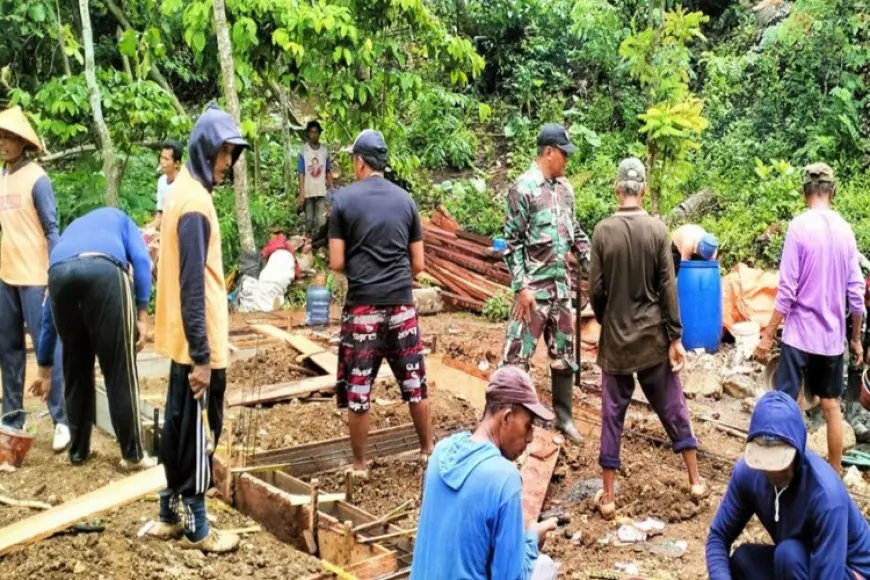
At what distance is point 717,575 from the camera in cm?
356

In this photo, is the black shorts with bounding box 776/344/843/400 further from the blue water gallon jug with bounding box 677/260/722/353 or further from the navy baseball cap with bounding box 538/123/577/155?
the blue water gallon jug with bounding box 677/260/722/353

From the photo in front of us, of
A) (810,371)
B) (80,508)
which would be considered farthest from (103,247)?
(810,371)

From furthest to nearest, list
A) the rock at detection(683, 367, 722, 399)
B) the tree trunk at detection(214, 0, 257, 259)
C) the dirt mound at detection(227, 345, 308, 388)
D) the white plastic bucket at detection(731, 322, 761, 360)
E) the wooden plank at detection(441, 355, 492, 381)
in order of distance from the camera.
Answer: the tree trunk at detection(214, 0, 257, 259)
the white plastic bucket at detection(731, 322, 761, 360)
the rock at detection(683, 367, 722, 399)
the dirt mound at detection(227, 345, 308, 388)
the wooden plank at detection(441, 355, 492, 381)

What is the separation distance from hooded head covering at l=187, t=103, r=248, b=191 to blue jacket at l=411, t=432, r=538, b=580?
214cm

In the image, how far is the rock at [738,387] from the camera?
7.81 meters

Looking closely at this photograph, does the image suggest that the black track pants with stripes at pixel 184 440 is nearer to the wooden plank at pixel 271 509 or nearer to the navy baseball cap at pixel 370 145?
the wooden plank at pixel 271 509

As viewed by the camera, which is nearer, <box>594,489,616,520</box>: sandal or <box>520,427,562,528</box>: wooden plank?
<box>594,489,616,520</box>: sandal

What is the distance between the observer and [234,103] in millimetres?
10742

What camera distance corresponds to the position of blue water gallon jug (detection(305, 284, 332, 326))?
1027 centimetres

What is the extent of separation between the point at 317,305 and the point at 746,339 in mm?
4614

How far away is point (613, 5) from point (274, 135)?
7072mm

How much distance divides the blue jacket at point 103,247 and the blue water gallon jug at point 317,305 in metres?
4.68

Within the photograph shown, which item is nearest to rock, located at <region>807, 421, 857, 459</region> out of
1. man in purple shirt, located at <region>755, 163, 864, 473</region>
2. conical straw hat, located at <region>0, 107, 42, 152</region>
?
man in purple shirt, located at <region>755, 163, 864, 473</region>

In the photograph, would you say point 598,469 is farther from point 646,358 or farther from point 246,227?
point 246,227
